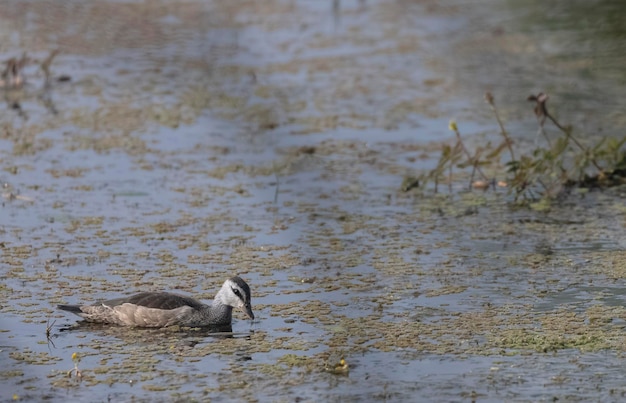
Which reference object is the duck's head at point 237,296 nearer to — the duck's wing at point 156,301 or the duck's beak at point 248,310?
the duck's beak at point 248,310

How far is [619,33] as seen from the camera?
47.6 ft

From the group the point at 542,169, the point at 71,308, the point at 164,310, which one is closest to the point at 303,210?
the point at 542,169

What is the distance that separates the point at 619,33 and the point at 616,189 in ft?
17.9

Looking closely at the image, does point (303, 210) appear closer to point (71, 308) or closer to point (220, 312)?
point (220, 312)

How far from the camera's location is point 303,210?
9.16 meters

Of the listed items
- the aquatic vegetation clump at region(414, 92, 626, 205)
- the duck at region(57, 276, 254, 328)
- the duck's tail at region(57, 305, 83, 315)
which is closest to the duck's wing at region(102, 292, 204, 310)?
the duck at region(57, 276, 254, 328)

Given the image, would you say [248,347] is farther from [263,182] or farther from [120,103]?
[120,103]

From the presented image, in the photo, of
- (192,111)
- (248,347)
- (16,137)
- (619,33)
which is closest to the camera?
(248,347)

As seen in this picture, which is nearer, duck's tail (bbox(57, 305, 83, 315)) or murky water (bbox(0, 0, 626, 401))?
murky water (bbox(0, 0, 626, 401))

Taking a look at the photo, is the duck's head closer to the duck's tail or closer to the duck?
the duck

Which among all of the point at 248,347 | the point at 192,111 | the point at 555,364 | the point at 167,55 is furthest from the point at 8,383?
the point at 167,55

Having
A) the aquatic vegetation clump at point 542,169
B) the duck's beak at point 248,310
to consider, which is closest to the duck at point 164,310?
the duck's beak at point 248,310

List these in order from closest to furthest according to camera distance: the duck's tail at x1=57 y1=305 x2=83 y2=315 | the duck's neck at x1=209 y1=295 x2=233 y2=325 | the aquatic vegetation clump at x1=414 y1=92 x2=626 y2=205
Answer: the duck's tail at x1=57 y1=305 x2=83 y2=315, the duck's neck at x1=209 y1=295 x2=233 y2=325, the aquatic vegetation clump at x1=414 y1=92 x2=626 y2=205

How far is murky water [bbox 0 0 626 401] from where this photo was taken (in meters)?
6.10
